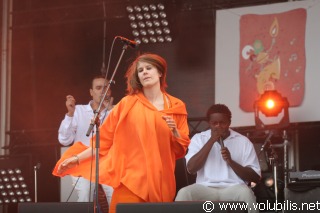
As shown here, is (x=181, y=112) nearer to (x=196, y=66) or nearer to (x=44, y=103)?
(x=196, y=66)

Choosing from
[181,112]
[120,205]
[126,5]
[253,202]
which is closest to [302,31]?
[126,5]

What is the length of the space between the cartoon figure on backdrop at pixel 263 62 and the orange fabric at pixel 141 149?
10.3ft

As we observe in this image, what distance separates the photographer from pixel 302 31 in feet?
29.8

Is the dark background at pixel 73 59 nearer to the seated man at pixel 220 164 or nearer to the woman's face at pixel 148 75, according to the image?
the seated man at pixel 220 164

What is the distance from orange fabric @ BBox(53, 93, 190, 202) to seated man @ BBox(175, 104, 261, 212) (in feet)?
3.87

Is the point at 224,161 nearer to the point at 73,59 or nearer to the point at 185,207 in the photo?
the point at 185,207

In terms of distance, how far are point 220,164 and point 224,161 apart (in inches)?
2.0

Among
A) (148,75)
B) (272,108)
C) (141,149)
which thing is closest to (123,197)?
(141,149)

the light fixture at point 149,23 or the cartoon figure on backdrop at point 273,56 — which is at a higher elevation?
the light fixture at point 149,23

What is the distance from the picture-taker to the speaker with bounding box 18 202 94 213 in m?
5.65

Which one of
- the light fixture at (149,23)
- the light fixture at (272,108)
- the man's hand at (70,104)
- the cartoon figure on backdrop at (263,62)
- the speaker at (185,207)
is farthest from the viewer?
the light fixture at (149,23)

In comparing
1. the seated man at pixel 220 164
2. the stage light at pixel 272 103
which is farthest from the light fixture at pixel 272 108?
the seated man at pixel 220 164

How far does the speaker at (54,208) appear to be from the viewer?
5.65 metres

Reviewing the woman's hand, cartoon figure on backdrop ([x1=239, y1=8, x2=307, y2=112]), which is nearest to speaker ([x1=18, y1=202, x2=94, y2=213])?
the woman's hand
